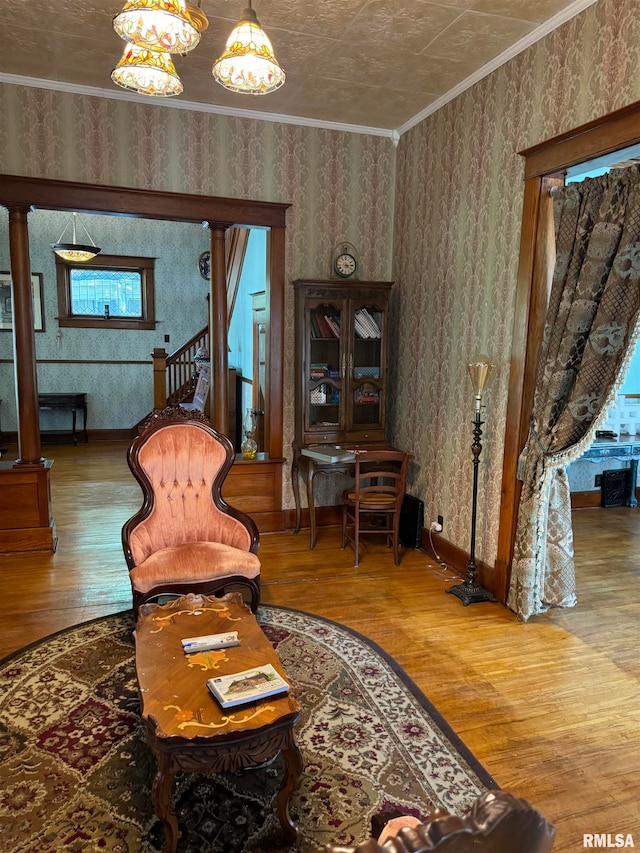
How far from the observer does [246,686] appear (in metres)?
1.95

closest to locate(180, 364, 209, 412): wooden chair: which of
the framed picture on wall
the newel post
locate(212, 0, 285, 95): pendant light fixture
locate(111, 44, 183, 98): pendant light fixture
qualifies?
the newel post

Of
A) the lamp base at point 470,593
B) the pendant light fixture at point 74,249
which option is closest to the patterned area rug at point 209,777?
the lamp base at point 470,593

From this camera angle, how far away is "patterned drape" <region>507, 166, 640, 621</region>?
295cm

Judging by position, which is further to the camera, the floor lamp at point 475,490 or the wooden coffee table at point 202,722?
the floor lamp at point 475,490

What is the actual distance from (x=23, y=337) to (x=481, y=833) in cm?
456

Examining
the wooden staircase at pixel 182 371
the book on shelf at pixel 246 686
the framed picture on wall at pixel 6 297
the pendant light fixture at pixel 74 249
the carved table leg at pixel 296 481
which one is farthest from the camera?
the wooden staircase at pixel 182 371

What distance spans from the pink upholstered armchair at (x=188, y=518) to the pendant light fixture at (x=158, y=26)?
6.60 ft

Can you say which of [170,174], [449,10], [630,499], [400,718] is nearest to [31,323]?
[170,174]

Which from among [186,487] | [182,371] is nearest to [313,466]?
[186,487]

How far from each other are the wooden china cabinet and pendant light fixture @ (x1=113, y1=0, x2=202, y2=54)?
2.74 meters

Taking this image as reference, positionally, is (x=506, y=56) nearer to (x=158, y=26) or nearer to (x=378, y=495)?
(x=158, y=26)

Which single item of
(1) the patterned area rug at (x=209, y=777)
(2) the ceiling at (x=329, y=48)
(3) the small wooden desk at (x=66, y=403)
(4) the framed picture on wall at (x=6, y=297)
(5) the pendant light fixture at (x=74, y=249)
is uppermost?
(2) the ceiling at (x=329, y=48)

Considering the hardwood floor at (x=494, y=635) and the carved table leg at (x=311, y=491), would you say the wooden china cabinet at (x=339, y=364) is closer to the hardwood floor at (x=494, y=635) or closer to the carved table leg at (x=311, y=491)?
the carved table leg at (x=311, y=491)

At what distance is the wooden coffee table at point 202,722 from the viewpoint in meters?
1.76
